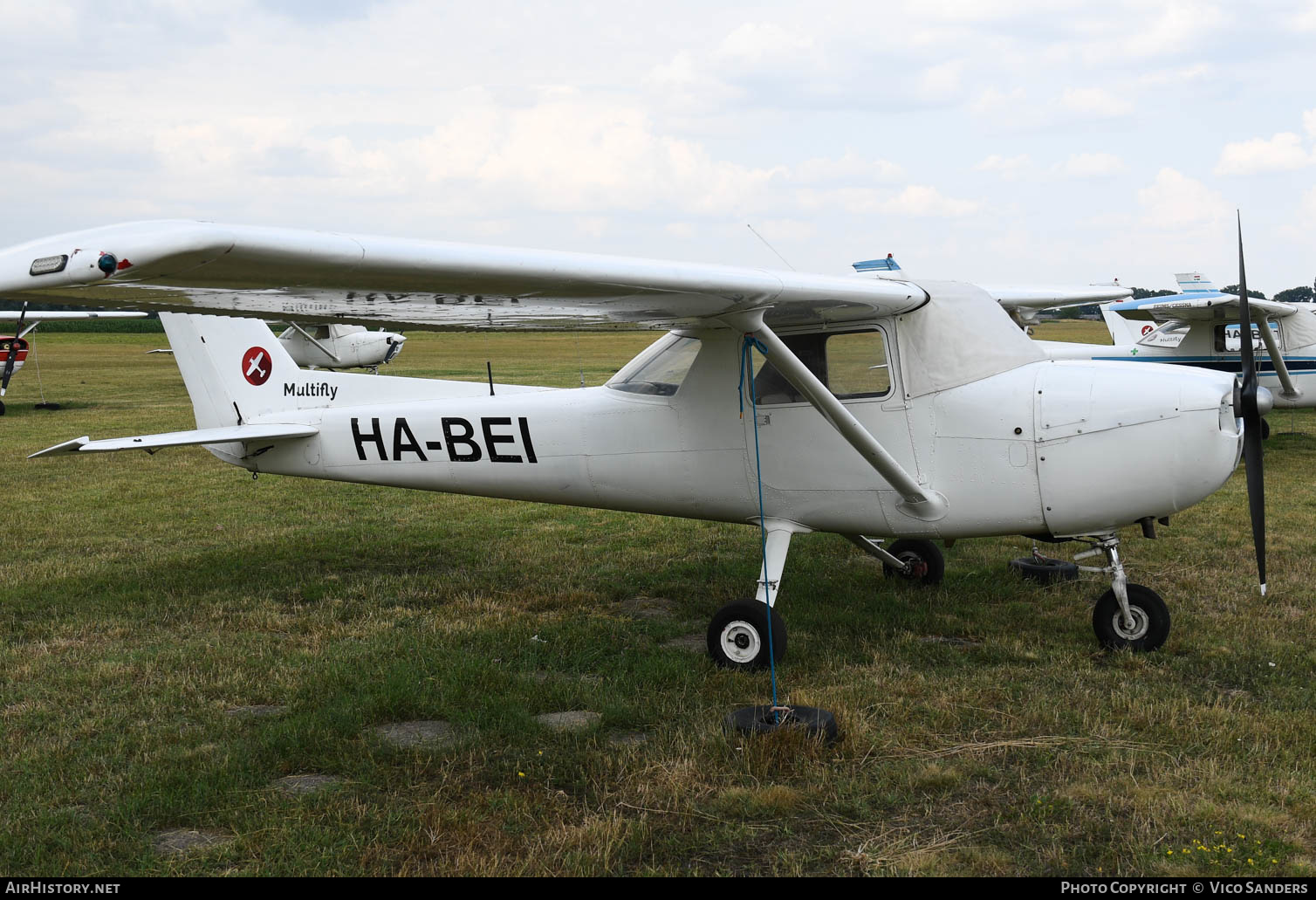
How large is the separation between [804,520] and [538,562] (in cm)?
305

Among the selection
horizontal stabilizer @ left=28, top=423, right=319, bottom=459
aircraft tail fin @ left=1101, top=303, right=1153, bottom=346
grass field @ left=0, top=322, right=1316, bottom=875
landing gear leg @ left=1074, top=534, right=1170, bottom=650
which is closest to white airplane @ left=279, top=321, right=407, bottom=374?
aircraft tail fin @ left=1101, top=303, right=1153, bottom=346

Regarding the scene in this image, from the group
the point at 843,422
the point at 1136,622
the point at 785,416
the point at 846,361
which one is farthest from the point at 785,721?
the point at 1136,622

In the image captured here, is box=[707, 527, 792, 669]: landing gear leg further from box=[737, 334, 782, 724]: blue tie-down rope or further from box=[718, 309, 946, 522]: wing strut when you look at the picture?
box=[718, 309, 946, 522]: wing strut

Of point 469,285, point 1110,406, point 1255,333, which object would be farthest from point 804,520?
point 1255,333

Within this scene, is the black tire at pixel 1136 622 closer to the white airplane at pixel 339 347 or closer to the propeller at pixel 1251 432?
the propeller at pixel 1251 432

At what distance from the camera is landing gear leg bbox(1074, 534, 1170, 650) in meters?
5.47

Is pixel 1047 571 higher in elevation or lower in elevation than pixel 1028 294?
lower

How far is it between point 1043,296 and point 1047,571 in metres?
3.92

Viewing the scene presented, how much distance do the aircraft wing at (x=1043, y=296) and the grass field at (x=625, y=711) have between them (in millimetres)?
2426

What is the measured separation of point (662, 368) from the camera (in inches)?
244

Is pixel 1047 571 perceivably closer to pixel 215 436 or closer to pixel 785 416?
pixel 785 416

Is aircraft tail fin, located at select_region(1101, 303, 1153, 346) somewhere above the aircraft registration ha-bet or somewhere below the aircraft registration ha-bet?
below

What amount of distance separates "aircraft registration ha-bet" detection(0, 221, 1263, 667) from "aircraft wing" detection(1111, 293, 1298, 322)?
376 inches
